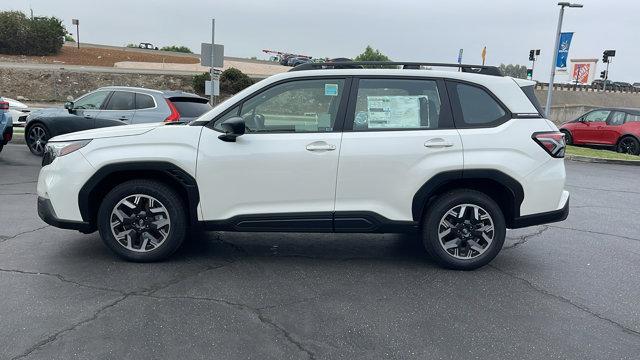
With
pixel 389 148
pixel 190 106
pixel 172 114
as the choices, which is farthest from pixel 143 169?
pixel 190 106

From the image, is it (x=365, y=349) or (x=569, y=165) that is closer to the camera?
(x=365, y=349)

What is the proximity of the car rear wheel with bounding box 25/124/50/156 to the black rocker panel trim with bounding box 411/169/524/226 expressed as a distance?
30.9ft

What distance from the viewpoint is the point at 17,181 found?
→ 27.5ft

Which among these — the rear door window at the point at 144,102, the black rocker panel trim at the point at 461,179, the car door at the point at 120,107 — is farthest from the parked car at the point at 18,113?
the black rocker panel trim at the point at 461,179

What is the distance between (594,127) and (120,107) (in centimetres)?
1490

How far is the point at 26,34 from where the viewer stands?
41188mm

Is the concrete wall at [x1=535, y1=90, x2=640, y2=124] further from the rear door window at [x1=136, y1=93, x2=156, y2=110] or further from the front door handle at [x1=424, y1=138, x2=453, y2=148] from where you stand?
the front door handle at [x1=424, y1=138, x2=453, y2=148]

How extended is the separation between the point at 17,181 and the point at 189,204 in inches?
212

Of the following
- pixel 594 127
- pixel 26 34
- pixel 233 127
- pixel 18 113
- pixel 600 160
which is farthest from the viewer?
pixel 26 34

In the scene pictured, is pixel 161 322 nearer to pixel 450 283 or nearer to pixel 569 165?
pixel 450 283

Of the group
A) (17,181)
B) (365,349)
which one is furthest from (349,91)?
(17,181)

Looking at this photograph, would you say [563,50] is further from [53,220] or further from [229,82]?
[53,220]

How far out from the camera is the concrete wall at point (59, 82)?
29.0 metres

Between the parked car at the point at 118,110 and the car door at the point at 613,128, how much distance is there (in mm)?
13335
